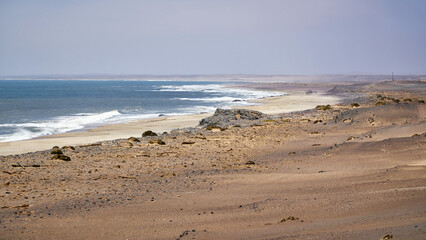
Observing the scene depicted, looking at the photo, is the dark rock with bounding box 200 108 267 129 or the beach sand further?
the dark rock with bounding box 200 108 267 129

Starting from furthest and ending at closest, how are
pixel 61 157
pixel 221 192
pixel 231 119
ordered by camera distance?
pixel 231 119 < pixel 61 157 < pixel 221 192

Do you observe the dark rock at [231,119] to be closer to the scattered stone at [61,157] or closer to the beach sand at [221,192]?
the beach sand at [221,192]

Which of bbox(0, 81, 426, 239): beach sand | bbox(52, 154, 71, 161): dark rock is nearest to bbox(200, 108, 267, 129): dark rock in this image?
bbox(0, 81, 426, 239): beach sand

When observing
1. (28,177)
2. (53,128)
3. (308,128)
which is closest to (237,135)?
(308,128)

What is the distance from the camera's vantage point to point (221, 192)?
8.62 metres

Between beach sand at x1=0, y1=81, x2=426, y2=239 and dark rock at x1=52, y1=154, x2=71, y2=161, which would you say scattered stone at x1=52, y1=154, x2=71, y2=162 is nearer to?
dark rock at x1=52, y1=154, x2=71, y2=161

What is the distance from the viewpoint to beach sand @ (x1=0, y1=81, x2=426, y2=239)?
619cm

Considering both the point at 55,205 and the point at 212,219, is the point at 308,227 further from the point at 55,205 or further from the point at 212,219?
the point at 55,205

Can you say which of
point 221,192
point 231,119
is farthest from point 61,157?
point 231,119

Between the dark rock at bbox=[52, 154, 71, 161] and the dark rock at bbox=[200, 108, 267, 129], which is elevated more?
the dark rock at bbox=[52, 154, 71, 161]

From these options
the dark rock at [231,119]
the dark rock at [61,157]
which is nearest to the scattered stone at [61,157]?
the dark rock at [61,157]

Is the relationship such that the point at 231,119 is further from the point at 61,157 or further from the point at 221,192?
the point at 221,192

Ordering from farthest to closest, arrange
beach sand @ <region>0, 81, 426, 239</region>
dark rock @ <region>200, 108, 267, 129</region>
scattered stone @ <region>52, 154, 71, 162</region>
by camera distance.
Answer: dark rock @ <region>200, 108, 267, 129</region>, scattered stone @ <region>52, 154, 71, 162</region>, beach sand @ <region>0, 81, 426, 239</region>

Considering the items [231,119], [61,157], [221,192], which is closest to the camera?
[221,192]
